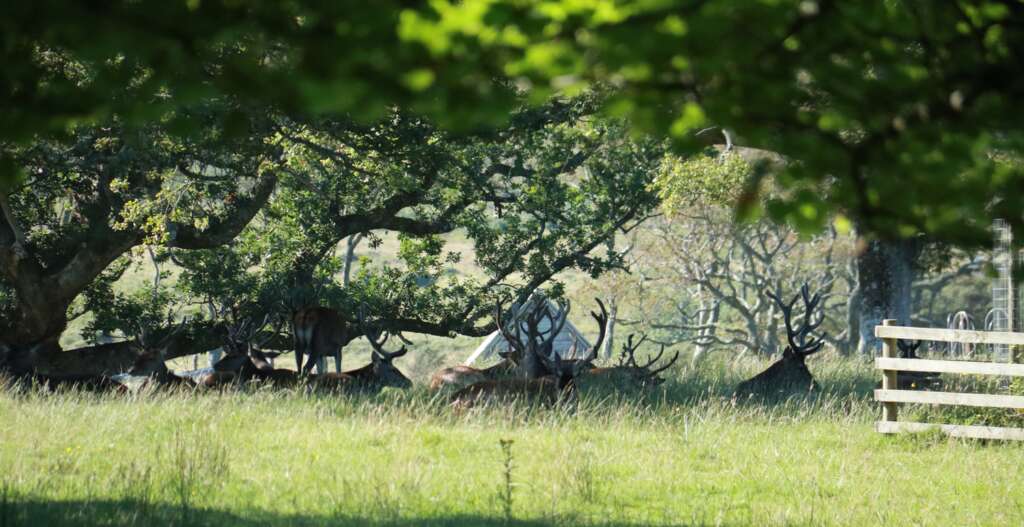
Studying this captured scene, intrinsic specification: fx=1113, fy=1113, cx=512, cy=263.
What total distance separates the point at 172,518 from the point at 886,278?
14765mm

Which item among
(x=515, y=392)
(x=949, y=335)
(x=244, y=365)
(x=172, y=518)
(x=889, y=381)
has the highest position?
(x=949, y=335)

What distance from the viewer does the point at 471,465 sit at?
8.68 metres

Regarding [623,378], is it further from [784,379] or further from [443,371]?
[443,371]

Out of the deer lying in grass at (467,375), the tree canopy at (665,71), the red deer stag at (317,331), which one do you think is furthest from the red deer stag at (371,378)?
the tree canopy at (665,71)

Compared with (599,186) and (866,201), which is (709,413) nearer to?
(866,201)

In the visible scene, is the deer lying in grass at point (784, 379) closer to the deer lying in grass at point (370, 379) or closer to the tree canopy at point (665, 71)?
the deer lying in grass at point (370, 379)

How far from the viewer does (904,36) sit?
391 centimetres

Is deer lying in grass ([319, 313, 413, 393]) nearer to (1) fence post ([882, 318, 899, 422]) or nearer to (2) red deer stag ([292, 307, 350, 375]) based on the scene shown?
(2) red deer stag ([292, 307, 350, 375])

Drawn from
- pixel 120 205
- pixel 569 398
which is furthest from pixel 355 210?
pixel 569 398

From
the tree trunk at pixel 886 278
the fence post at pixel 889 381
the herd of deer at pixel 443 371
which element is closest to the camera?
the fence post at pixel 889 381

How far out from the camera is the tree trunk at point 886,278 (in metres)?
18.5

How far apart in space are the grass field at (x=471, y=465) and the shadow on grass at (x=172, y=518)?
20mm

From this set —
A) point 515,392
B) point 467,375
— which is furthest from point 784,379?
point 515,392

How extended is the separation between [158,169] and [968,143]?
14238 millimetres
